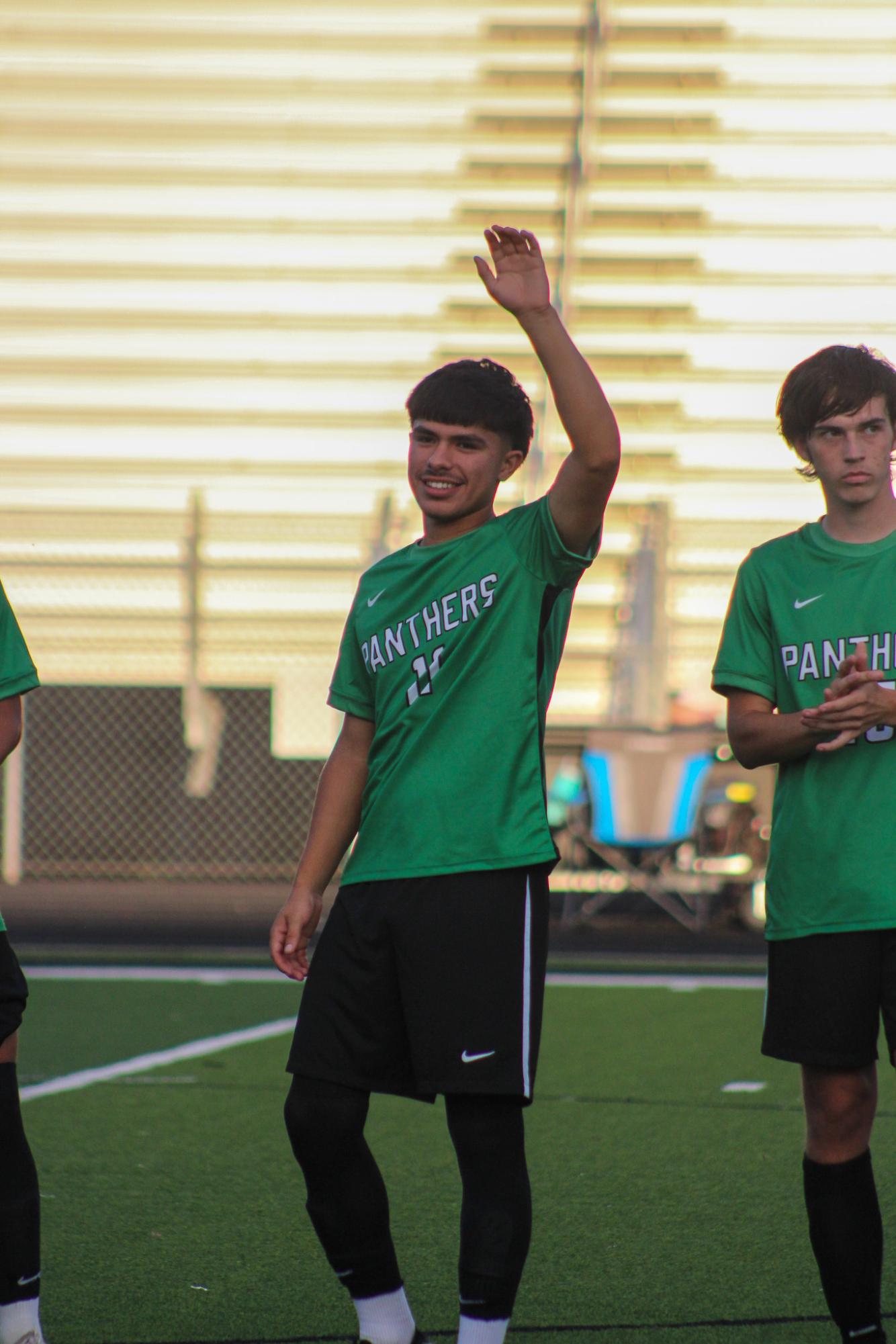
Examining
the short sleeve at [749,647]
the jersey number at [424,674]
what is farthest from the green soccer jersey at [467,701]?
the short sleeve at [749,647]

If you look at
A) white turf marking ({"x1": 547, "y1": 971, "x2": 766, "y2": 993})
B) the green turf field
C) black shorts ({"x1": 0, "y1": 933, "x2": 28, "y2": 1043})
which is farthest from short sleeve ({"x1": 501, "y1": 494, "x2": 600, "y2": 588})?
white turf marking ({"x1": 547, "y1": 971, "x2": 766, "y2": 993})

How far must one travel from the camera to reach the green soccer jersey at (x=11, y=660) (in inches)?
108

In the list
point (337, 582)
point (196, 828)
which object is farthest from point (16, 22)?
point (196, 828)

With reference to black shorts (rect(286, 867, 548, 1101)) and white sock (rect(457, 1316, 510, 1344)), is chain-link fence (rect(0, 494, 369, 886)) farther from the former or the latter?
white sock (rect(457, 1316, 510, 1344))

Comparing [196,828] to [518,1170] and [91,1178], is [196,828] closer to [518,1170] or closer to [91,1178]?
[91,1178]

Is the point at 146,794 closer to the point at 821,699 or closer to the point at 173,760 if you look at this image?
the point at 173,760

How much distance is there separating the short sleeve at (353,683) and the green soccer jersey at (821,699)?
53cm

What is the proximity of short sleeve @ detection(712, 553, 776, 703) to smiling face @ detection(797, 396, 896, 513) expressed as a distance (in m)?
0.19

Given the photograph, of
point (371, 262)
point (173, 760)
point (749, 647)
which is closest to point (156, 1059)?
point (749, 647)

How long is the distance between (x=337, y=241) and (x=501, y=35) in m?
2.44

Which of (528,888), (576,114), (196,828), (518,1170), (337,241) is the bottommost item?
(196,828)

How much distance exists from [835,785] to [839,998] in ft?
0.99

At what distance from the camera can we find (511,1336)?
9.54ft

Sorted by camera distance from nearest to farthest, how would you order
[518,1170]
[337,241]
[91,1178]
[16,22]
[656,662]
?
[518,1170] → [91,1178] → [656,662] → [337,241] → [16,22]
